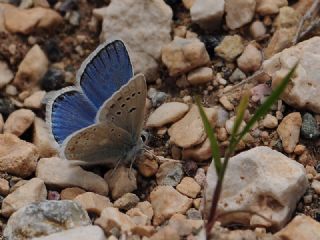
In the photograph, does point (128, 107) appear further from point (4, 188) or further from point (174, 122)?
point (4, 188)

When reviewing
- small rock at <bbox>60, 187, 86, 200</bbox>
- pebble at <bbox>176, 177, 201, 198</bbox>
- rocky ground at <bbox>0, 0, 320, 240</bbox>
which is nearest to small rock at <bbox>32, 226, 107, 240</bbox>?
rocky ground at <bbox>0, 0, 320, 240</bbox>

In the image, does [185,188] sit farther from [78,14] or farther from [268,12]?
[78,14]

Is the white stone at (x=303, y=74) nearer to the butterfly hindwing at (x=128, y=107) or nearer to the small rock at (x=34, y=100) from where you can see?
the butterfly hindwing at (x=128, y=107)

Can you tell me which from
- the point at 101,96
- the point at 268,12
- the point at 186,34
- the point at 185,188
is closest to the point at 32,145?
the point at 101,96

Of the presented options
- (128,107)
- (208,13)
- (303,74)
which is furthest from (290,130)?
(208,13)

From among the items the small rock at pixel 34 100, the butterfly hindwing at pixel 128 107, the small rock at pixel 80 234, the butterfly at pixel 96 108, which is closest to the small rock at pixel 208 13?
the butterfly at pixel 96 108
